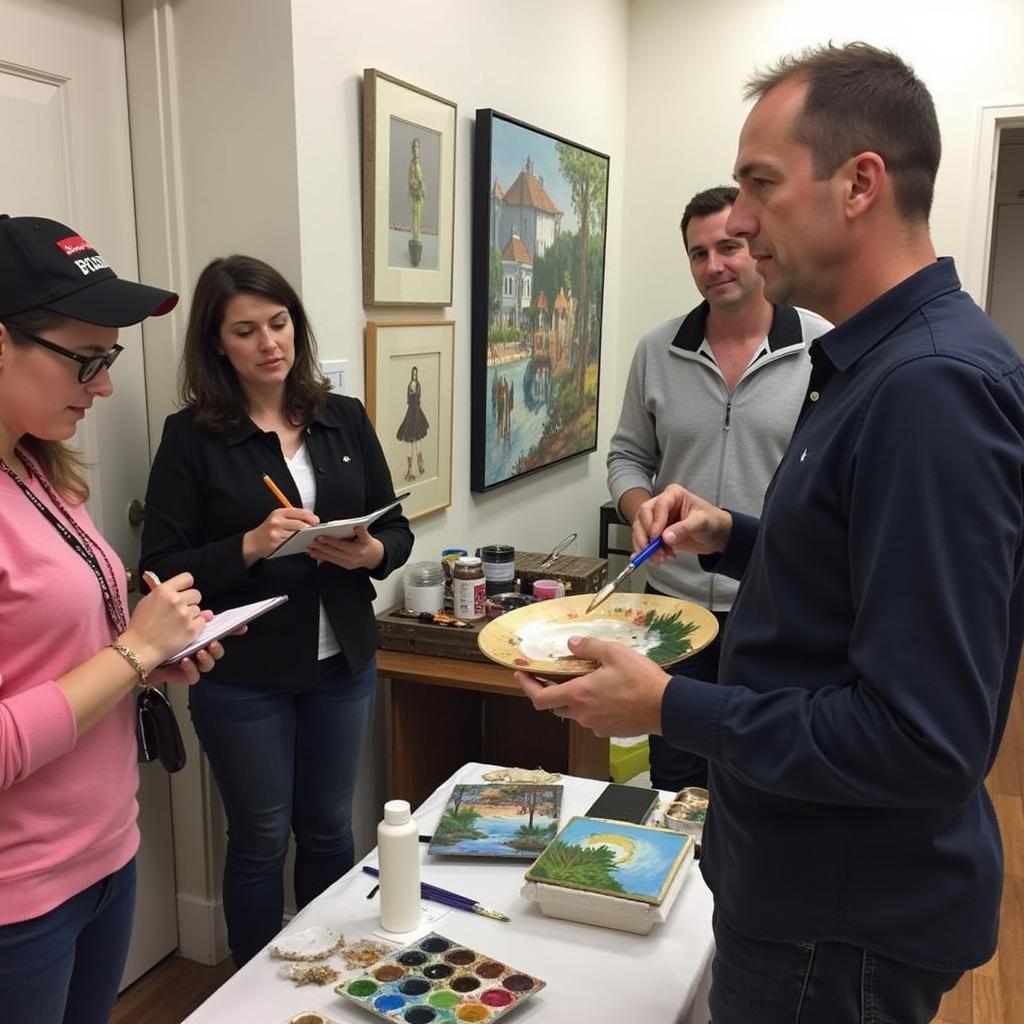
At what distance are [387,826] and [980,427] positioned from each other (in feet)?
2.85

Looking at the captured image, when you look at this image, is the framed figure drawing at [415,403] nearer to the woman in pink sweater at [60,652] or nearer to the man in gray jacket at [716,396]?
the man in gray jacket at [716,396]

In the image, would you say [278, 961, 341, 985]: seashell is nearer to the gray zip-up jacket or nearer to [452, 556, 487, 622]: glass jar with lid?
the gray zip-up jacket

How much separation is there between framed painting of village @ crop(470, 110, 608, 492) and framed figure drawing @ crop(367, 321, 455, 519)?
21 centimetres

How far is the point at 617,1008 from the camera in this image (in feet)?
3.78

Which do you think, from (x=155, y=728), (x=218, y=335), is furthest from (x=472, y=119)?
(x=155, y=728)

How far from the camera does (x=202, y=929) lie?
2.36m

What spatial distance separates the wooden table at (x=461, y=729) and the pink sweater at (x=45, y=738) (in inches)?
45.8

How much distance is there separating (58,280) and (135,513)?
998mm

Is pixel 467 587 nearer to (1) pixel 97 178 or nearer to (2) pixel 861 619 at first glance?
(1) pixel 97 178

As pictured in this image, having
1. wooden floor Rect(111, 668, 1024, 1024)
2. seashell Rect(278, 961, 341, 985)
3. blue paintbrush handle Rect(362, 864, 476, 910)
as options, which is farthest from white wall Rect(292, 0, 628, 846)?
seashell Rect(278, 961, 341, 985)

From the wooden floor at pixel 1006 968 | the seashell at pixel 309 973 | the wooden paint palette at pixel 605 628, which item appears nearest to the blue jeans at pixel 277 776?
the wooden paint palette at pixel 605 628

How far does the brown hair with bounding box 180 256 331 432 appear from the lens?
1.89 m

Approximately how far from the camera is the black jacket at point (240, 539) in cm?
186

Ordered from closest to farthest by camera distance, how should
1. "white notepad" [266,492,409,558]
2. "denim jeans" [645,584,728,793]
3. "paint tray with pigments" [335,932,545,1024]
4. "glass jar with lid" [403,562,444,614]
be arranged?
"paint tray with pigments" [335,932,545,1024] < "white notepad" [266,492,409,558] < "denim jeans" [645,584,728,793] < "glass jar with lid" [403,562,444,614]
